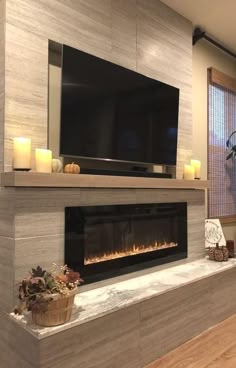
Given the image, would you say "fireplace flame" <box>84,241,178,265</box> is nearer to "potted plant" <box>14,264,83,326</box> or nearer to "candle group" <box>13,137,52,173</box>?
"potted plant" <box>14,264,83,326</box>

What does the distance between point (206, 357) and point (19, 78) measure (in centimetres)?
221

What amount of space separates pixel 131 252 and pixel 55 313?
3.31 ft

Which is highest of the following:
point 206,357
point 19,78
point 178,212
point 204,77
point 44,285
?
point 204,77

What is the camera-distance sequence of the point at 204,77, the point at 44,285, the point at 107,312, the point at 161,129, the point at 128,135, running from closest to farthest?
the point at 44,285, the point at 107,312, the point at 128,135, the point at 161,129, the point at 204,77

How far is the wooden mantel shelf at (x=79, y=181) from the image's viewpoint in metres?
1.76

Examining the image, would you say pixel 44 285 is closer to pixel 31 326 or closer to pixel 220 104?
pixel 31 326

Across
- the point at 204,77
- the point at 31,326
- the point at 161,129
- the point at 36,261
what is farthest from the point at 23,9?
the point at 204,77

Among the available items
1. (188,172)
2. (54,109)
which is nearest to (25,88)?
(54,109)

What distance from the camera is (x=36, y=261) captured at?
186 cm

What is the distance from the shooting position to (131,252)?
248cm

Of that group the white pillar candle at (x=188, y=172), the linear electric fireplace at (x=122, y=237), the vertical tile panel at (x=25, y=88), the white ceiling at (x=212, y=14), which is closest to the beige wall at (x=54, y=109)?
the vertical tile panel at (x=25, y=88)

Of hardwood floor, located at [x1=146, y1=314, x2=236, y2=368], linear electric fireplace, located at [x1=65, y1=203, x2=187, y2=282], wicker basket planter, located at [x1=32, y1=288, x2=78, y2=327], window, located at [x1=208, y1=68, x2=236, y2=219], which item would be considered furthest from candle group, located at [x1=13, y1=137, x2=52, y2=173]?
window, located at [x1=208, y1=68, x2=236, y2=219]

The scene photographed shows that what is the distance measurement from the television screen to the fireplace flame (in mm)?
722

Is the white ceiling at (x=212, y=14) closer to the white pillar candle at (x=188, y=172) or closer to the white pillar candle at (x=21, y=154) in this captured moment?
the white pillar candle at (x=188, y=172)
